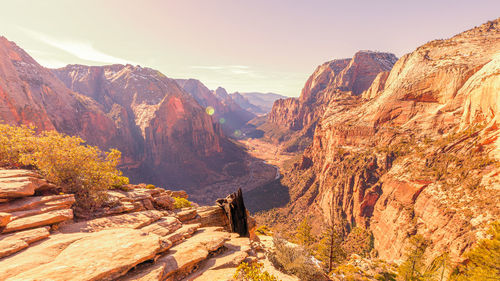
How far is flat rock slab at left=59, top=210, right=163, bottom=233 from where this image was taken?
1113cm

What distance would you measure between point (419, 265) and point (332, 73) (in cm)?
19455

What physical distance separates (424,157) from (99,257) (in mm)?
46336

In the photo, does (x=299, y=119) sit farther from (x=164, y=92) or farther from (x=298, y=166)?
(x=164, y=92)

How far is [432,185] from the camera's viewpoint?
2794cm

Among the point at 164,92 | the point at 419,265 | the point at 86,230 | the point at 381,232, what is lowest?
the point at 381,232

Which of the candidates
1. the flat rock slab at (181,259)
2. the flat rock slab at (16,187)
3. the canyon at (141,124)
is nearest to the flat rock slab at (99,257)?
the flat rock slab at (181,259)

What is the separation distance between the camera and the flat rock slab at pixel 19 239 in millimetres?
7857

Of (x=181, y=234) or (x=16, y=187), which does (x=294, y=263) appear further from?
(x=16, y=187)

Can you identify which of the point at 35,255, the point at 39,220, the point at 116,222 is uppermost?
the point at 39,220

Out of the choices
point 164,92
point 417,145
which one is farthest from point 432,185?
point 164,92

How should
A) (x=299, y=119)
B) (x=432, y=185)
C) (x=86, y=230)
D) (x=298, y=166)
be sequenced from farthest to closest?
(x=299, y=119) → (x=298, y=166) → (x=432, y=185) → (x=86, y=230)

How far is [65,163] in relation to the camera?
14.7 meters

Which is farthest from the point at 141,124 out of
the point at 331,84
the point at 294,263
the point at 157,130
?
the point at 331,84

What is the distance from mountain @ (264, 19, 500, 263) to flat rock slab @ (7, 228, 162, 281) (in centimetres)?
3390
